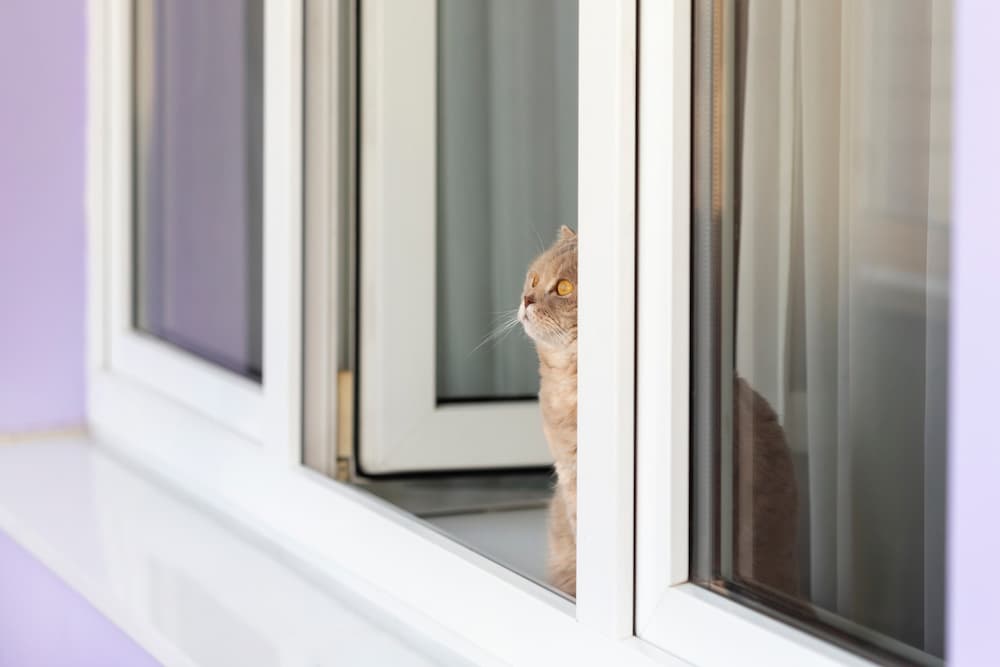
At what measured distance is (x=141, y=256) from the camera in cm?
196

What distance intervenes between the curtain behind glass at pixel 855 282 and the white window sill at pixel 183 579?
1.42 feet

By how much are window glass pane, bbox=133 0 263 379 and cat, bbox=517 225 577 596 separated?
0.57m

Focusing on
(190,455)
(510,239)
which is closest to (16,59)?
(190,455)

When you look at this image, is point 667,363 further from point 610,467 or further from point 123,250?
point 123,250

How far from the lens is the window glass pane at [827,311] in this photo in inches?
29.5

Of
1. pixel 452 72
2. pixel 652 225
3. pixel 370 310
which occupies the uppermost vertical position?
pixel 452 72

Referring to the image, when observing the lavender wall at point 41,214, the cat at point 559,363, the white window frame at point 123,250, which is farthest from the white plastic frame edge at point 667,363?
the lavender wall at point 41,214

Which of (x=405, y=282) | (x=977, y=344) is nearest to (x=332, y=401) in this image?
(x=405, y=282)

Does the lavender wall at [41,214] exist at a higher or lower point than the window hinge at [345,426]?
higher

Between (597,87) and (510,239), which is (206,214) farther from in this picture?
(597,87)

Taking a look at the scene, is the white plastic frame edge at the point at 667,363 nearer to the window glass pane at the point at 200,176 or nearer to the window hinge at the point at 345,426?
the window hinge at the point at 345,426

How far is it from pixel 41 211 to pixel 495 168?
0.81 meters

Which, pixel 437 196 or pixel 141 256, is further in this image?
pixel 141 256

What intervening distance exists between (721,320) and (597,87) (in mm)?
190
